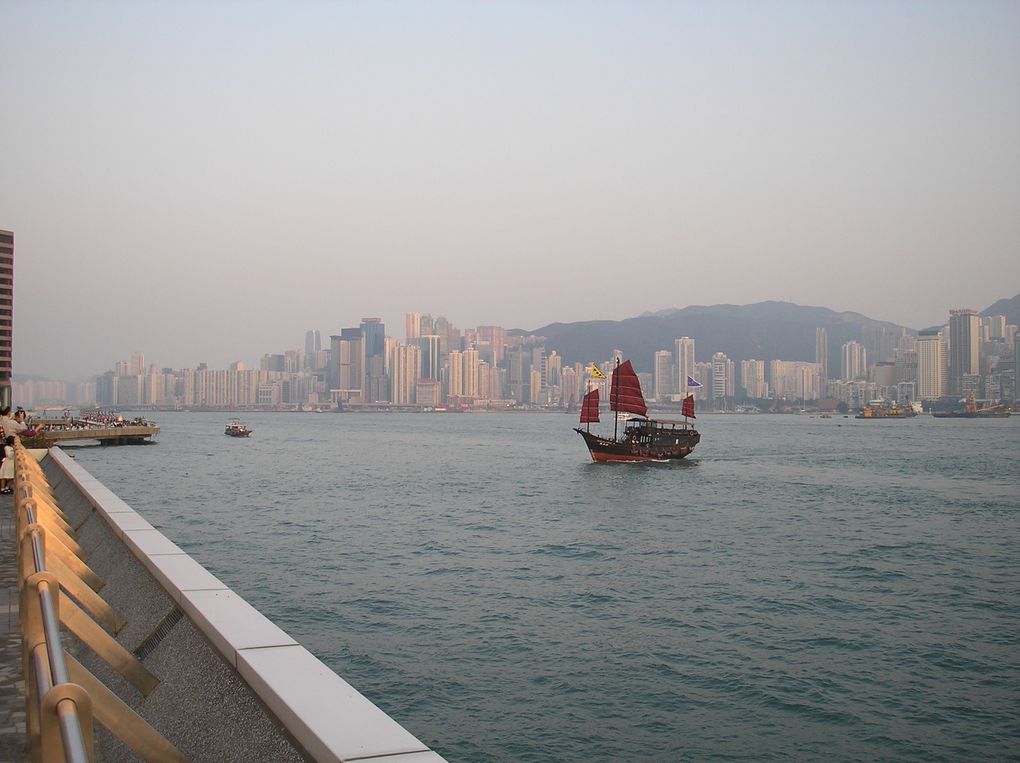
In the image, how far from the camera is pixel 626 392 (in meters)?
66.8

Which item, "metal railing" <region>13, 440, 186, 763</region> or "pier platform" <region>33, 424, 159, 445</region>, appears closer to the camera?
"metal railing" <region>13, 440, 186, 763</region>

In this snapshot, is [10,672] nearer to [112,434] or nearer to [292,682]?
[292,682]

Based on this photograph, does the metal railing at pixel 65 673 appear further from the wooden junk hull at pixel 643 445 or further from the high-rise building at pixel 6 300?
the high-rise building at pixel 6 300

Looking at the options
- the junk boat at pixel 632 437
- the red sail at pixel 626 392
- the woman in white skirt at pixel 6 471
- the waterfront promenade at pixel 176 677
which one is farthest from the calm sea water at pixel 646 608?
the red sail at pixel 626 392

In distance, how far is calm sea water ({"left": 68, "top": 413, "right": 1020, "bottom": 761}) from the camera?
39.3ft

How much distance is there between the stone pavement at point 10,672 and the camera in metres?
4.55

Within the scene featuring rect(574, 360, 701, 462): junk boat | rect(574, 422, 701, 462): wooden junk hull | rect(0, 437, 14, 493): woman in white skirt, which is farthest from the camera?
rect(574, 360, 701, 462): junk boat

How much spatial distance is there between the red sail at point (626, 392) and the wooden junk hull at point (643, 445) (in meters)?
1.78

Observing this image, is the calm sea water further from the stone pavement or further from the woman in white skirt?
the stone pavement

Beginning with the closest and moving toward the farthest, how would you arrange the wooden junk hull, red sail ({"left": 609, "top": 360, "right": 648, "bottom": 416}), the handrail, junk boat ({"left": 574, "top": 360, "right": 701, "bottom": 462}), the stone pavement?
the handrail → the stone pavement → the wooden junk hull → junk boat ({"left": 574, "top": 360, "right": 701, "bottom": 462}) → red sail ({"left": 609, "top": 360, "right": 648, "bottom": 416})

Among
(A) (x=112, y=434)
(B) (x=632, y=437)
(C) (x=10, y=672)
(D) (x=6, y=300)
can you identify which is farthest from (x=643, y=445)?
(D) (x=6, y=300)

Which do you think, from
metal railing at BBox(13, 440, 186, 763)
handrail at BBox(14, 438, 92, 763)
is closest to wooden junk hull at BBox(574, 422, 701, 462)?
metal railing at BBox(13, 440, 186, 763)

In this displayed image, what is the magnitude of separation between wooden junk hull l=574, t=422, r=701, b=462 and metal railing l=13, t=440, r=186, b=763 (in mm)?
57264

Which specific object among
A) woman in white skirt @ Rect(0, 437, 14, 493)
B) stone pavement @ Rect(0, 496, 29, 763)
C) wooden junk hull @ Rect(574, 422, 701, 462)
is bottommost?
wooden junk hull @ Rect(574, 422, 701, 462)
